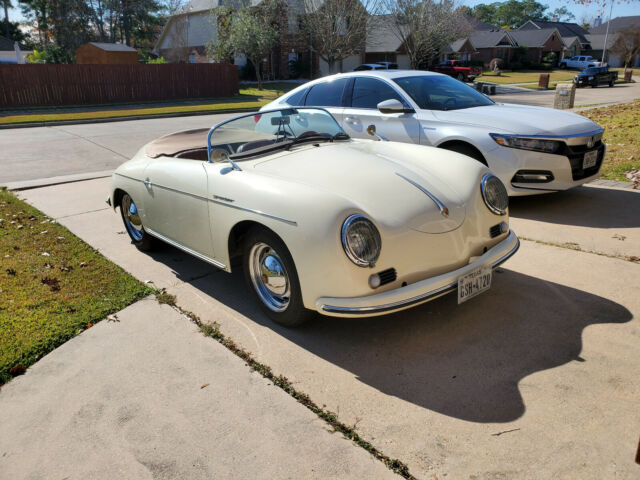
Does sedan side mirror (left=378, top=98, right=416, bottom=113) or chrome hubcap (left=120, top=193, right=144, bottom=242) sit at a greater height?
sedan side mirror (left=378, top=98, right=416, bottom=113)

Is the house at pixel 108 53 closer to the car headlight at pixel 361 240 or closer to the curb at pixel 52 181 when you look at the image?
the curb at pixel 52 181

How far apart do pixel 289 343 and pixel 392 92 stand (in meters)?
4.20

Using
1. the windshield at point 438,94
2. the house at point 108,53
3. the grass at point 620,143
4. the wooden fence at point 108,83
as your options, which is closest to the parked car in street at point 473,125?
the windshield at point 438,94

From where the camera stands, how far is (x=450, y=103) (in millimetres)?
6387

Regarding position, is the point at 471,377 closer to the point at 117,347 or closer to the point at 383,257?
the point at 383,257

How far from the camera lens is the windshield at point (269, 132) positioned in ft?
13.2

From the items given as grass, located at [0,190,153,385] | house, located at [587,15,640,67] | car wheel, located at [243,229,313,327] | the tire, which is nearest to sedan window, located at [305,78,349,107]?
the tire

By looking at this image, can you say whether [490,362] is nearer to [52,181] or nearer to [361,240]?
[361,240]

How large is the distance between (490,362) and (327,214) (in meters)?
1.33

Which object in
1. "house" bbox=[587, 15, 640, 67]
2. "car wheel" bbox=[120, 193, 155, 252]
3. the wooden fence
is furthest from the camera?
"house" bbox=[587, 15, 640, 67]

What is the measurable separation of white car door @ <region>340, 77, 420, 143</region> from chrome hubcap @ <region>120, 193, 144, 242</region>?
2926 millimetres

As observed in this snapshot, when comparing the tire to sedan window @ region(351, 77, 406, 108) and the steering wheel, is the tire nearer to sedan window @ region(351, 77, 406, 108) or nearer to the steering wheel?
the steering wheel

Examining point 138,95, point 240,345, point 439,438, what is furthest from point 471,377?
point 138,95

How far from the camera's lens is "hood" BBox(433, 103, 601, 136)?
18.6 feet
